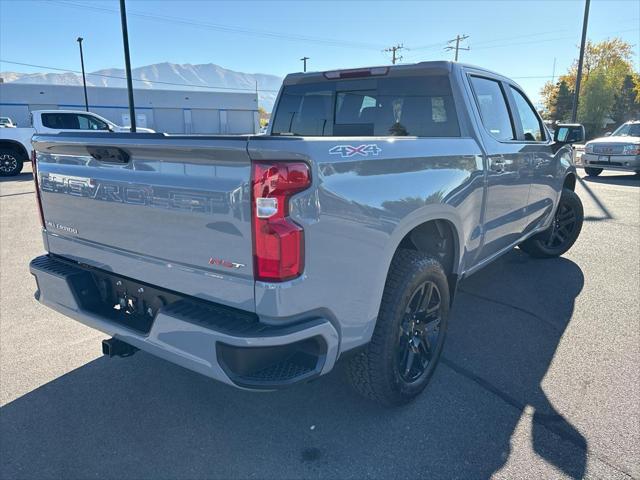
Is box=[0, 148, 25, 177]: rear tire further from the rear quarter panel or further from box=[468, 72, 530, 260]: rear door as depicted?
the rear quarter panel

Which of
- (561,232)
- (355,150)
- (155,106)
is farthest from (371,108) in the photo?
(155,106)

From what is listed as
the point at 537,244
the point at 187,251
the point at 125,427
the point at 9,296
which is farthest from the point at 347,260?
the point at 537,244

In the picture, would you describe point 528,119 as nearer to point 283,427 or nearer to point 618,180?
point 283,427

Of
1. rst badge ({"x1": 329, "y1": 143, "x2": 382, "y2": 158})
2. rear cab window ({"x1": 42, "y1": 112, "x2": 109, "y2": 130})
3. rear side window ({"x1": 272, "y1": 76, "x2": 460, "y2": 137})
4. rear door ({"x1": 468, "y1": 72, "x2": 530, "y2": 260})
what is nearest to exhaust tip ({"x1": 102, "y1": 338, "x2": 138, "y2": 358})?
rst badge ({"x1": 329, "y1": 143, "x2": 382, "y2": 158})

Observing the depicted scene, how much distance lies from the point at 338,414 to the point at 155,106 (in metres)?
48.9

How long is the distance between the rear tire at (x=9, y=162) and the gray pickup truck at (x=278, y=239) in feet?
44.5

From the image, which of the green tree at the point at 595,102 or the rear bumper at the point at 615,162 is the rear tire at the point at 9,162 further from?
the green tree at the point at 595,102

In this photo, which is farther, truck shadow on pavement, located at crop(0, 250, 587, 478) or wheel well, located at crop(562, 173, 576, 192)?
wheel well, located at crop(562, 173, 576, 192)

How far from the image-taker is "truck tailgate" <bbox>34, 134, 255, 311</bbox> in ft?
6.22

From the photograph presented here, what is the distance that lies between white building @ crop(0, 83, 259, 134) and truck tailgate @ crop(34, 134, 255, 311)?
40.7m

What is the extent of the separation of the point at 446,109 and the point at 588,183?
11.9 meters

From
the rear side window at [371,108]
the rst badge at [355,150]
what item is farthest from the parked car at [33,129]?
the rst badge at [355,150]

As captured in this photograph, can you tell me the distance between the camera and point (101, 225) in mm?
2453

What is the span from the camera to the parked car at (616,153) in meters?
13.6
